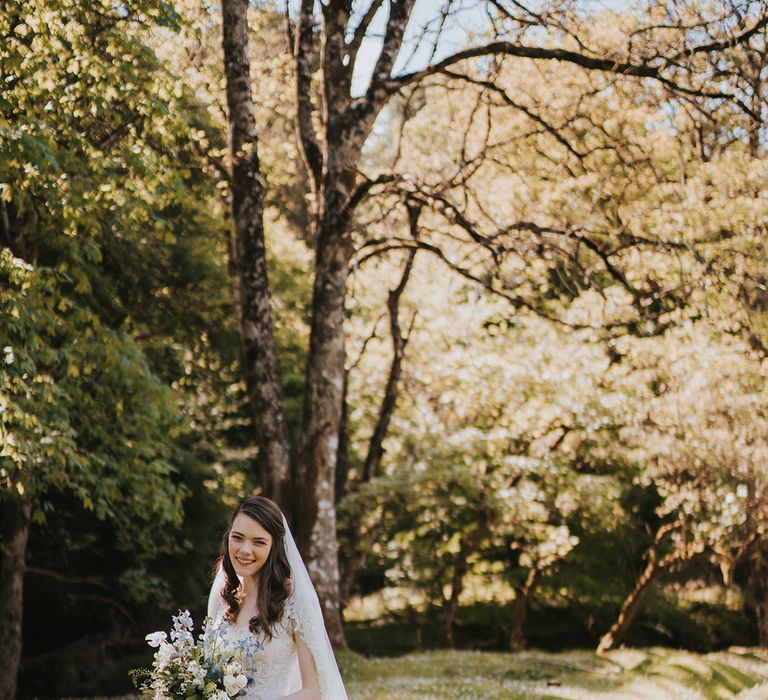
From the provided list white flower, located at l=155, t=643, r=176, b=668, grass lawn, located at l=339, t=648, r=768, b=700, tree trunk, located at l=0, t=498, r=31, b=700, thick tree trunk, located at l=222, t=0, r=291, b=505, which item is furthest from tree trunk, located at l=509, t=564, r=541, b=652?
white flower, located at l=155, t=643, r=176, b=668

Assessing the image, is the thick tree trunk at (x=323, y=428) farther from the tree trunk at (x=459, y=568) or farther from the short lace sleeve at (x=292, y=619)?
the tree trunk at (x=459, y=568)

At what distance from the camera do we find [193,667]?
4.61 m

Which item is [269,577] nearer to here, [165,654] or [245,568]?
[245,568]

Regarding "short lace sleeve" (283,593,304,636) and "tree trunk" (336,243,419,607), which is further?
"tree trunk" (336,243,419,607)

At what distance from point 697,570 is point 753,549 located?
6.89 metres

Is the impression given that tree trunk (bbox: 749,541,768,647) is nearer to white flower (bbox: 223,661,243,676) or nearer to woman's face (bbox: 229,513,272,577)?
woman's face (bbox: 229,513,272,577)

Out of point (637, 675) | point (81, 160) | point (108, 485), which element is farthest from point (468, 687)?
point (81, 160)

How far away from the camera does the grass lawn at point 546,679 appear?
11828 mm

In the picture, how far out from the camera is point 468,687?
13016 mm

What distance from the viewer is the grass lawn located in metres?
11.8

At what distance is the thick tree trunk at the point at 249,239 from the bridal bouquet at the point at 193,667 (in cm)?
816

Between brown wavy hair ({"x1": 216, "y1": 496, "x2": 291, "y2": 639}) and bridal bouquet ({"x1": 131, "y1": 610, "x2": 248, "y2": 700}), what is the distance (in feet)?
1.04

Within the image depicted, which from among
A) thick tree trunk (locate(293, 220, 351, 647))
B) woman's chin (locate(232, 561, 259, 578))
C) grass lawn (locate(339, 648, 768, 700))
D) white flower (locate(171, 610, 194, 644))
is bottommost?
grass lawn (locate(339, 648, 768, 700))

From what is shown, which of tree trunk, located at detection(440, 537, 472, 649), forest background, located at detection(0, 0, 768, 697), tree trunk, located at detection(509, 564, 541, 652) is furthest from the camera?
tree trunk, located at detection(509, 564, 541, 652)
